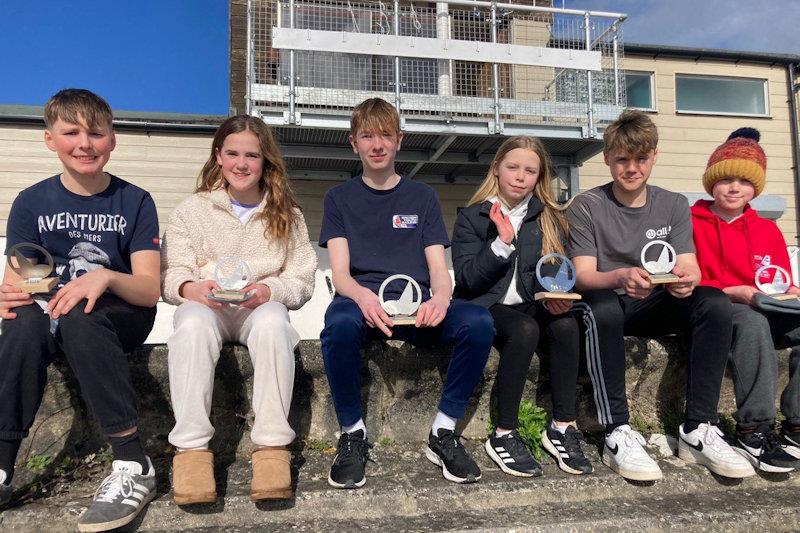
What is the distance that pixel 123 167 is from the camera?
24.3 ft

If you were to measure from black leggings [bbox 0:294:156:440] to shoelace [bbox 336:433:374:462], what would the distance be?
30.0 inches

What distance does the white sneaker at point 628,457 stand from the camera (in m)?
2.27

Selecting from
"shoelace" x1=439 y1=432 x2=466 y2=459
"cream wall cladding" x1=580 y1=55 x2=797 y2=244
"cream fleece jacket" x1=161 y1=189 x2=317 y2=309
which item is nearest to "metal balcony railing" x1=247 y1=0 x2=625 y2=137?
"cream wall cladding" x1=580 y1=55 x2=797 y2=244

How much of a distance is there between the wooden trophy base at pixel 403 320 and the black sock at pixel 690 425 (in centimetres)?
130

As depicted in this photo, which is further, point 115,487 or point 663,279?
point 663,279

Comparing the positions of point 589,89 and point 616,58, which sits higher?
point 616,58

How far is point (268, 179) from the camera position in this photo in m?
2.77

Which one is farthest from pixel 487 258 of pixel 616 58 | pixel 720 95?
pixel 720 95

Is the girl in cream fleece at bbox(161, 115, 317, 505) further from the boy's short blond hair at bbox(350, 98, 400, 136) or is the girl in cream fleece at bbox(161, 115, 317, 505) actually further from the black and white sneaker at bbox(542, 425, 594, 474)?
the black and white sneaker at bbox(542, 425, 594, 474)

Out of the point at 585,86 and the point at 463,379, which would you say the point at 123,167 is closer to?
the point at 585,86

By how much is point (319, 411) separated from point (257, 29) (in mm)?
5783

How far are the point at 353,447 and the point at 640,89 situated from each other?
897 centimetres

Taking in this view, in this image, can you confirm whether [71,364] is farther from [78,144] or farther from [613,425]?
[613,425]

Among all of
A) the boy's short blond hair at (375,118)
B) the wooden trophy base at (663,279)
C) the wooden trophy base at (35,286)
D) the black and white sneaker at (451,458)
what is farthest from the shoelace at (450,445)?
the wooden trophy base at (35,286)
